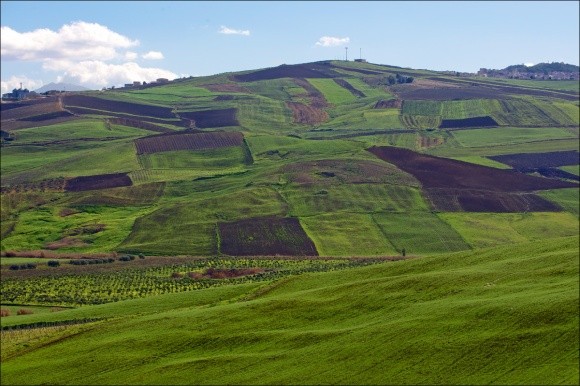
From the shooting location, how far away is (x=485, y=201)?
134 m

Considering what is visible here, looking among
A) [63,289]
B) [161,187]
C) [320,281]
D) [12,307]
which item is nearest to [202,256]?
[63,289]

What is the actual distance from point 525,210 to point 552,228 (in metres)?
12.3

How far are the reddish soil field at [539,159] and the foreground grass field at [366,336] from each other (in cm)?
10678

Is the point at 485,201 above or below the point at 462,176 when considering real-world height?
below

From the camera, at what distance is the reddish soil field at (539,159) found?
167 meters

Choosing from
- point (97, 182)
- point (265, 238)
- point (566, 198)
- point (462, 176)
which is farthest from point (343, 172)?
point (97, 182)

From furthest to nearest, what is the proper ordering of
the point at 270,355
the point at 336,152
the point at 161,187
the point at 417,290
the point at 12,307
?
the point at 336,152 → the point at 161,187 → the point at 12,307 → the point at 417,290 → the point at 270,355

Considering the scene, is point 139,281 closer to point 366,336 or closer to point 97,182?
point 366,336

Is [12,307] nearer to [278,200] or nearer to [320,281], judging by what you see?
[320,281]

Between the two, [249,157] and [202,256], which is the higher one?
[249,157]

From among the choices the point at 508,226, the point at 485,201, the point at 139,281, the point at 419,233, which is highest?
the point at 485,201

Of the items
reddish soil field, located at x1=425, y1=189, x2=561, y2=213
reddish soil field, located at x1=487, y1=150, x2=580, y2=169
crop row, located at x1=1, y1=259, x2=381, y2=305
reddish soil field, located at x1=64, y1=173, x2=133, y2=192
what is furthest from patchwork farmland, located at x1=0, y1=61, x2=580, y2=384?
reddish soil field, located at x1=487, y1=150, x2=580, y2=169

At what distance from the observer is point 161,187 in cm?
15850

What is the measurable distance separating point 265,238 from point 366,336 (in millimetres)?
71521
